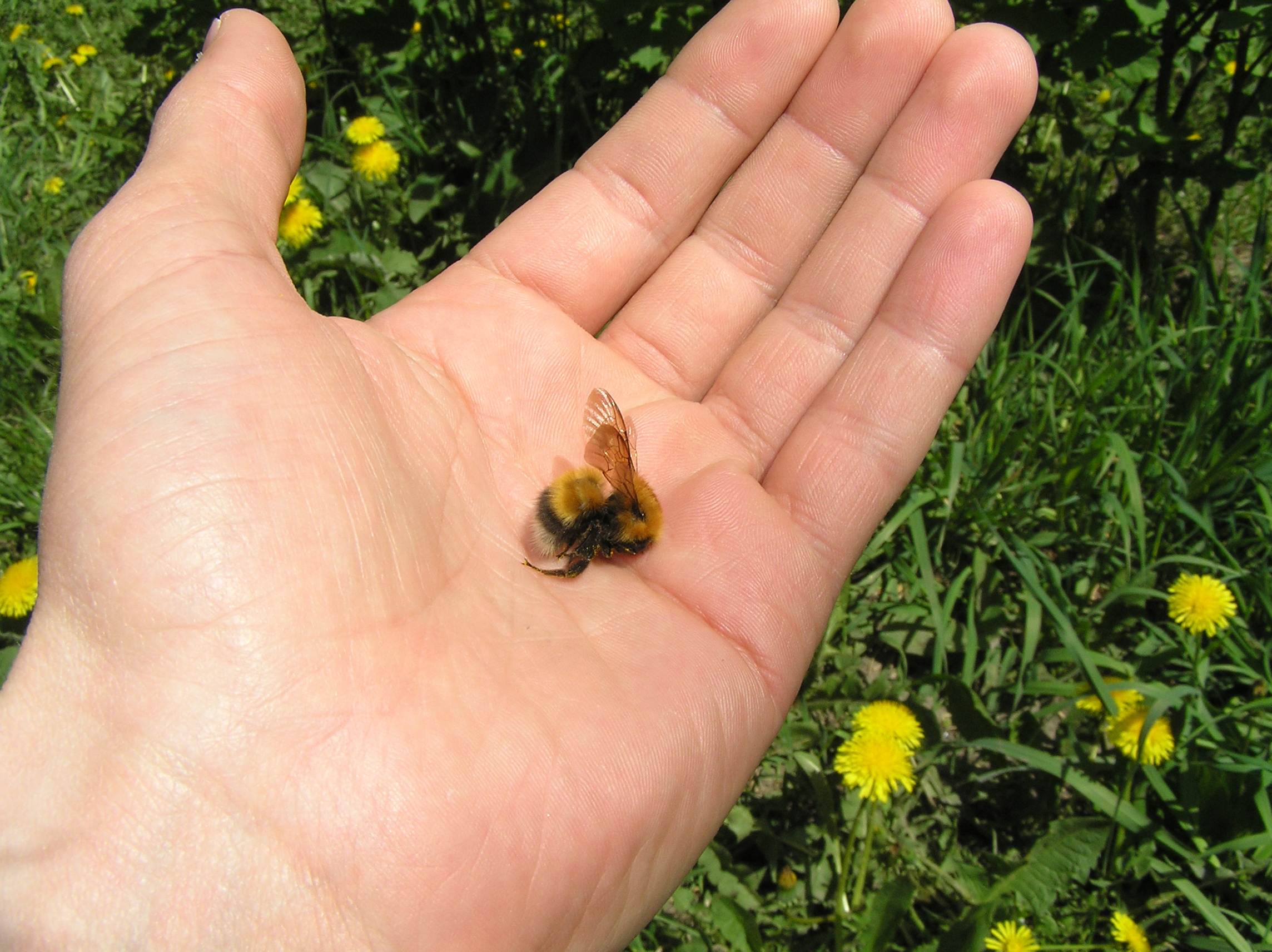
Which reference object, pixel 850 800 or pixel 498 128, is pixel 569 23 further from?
pixel 850 800

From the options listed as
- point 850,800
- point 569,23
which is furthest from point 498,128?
point 850,800

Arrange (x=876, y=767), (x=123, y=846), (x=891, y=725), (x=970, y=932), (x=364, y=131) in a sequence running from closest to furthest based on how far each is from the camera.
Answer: (x=123, y=846) < (x=970, y=932) < (x=876, y=767) < (x=891, y=725) < (x=364, y=131)

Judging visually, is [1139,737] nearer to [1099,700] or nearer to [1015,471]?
[1099,700]

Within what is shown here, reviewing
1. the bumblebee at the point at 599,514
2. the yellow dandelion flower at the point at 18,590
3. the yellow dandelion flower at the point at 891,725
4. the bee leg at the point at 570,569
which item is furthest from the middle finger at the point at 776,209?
the yellow dandelion flower at the point at 18,590

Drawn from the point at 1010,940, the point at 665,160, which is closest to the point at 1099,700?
the point at 1010,940

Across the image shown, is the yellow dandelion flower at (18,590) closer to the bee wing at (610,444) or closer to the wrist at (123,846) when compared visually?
the wrist at (123,846)
